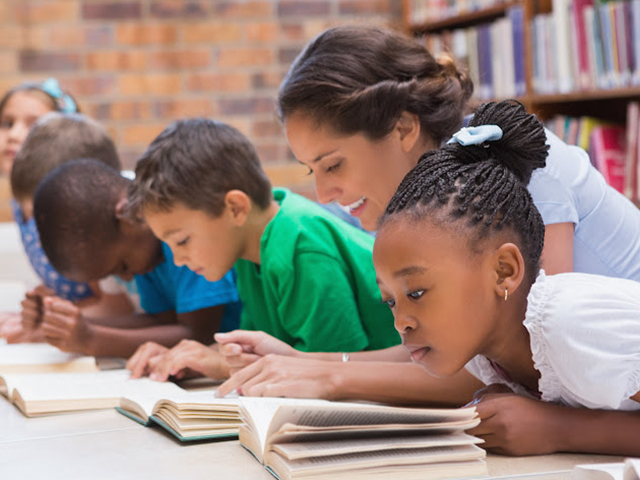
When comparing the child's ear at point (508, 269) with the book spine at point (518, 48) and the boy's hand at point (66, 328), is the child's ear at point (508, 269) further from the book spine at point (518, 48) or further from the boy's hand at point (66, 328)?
the book spine at point (518, 48)

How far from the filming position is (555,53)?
3.02 meters

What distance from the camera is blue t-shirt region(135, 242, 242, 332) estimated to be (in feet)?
5.86

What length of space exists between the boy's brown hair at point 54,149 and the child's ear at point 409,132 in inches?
40.4

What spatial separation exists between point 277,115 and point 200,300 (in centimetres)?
44

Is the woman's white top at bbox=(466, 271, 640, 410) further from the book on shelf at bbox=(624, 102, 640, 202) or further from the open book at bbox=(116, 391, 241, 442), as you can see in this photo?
the book on shelf at bbox=(624, 102, 640, 202)

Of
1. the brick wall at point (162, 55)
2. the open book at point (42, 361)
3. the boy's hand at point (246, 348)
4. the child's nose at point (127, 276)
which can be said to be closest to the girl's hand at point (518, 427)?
the boy's hand at point (246, 348)

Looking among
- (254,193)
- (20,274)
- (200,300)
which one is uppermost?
(254,193)

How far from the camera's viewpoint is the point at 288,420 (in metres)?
0.91

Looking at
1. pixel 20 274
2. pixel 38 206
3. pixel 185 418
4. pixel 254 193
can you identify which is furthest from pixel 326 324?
pixel 20 274

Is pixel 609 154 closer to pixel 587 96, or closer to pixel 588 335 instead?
pixel 587 96

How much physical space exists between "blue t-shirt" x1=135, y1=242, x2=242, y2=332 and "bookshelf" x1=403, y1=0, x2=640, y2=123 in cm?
157

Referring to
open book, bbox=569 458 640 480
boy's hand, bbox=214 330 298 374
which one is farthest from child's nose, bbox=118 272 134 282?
open book, bbox=569 458 640 480

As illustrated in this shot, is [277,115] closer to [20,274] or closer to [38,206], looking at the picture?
[38,206]

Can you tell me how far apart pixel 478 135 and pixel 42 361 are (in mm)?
982
